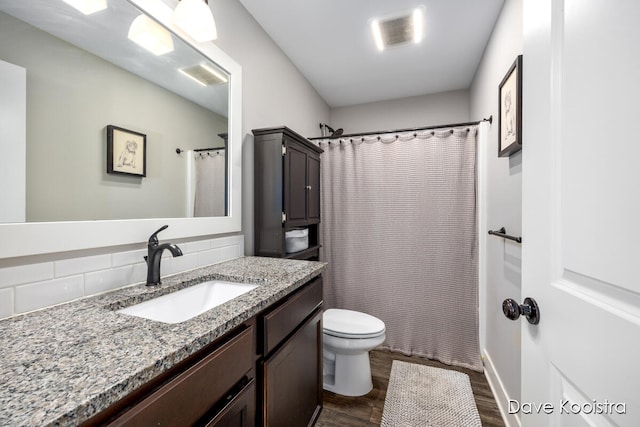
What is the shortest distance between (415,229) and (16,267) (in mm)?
2180

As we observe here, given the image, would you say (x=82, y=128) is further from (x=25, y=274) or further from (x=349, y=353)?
(x=349, y=353)

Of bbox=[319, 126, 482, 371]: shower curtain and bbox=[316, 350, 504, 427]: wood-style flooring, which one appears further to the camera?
bbox=[319, 126, 482, 371]: shower curtain

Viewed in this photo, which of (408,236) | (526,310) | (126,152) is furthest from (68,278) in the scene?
(408,236)

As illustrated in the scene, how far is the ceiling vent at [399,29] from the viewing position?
71.2 inches

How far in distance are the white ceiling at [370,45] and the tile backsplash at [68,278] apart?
1676 millimetres

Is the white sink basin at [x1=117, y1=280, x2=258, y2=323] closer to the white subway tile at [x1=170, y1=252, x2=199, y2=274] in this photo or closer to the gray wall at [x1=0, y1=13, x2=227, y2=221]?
the white subway tile at [x1=170, y1=252, x2=199, y2=274]

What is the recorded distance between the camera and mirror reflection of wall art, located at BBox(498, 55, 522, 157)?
1.22m

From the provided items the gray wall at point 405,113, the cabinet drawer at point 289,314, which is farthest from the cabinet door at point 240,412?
the gray wall at point 405,113

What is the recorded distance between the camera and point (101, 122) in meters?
0.96

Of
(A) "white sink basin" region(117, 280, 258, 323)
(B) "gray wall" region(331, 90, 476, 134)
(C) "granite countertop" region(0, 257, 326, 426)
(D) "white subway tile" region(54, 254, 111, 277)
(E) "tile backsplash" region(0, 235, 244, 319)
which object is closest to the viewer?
(C) "granite countertop" region(0, 257, 326, 426)

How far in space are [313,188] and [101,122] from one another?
1.39m

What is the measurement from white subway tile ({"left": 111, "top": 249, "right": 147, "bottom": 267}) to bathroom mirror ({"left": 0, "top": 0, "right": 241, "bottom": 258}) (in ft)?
0.17

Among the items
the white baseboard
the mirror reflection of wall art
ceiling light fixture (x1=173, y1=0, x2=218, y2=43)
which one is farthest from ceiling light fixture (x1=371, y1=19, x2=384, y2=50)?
the white baseboard

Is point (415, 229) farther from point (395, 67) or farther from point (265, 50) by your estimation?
point (265, 50)
